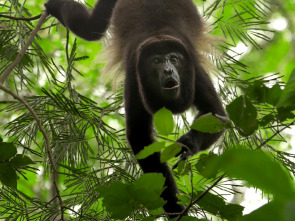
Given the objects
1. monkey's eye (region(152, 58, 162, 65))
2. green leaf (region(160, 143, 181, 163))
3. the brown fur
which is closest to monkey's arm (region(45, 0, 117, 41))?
the brown fur

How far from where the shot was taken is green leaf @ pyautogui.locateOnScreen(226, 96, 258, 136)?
1031 millimetres

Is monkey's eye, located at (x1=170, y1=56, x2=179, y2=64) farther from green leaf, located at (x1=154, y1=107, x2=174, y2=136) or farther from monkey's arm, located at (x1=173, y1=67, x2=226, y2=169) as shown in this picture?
green leaf, located at (x1=154, y1=107, x2=174, y2=136)

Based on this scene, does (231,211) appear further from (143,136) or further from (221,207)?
(143,136)

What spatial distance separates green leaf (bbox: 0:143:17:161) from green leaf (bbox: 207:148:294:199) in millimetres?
1030

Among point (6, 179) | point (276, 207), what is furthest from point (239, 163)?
point (6, 179)

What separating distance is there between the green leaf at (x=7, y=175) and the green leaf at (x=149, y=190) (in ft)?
2.03

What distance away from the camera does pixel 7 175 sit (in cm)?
147

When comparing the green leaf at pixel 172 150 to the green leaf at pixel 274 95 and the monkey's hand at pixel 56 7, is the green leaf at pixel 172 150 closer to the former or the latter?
the green leaf at pixel 274 95

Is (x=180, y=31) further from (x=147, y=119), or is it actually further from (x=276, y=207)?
(x=276, y=207)

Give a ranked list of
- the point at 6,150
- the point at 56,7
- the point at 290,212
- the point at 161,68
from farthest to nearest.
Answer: the point at 56,7
the point at 161,68
the point at 6,150
the point at 290,212

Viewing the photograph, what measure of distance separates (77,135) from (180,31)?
4.17ft

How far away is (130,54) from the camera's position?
3.28m

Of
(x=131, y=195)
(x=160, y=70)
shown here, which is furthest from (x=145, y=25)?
(x=131, y=195)

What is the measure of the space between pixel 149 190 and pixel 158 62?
6.69 feet
